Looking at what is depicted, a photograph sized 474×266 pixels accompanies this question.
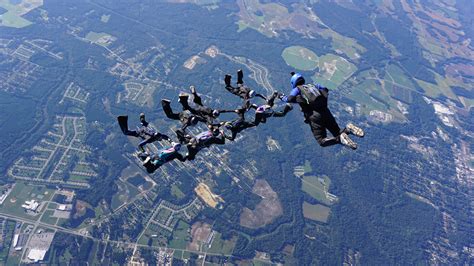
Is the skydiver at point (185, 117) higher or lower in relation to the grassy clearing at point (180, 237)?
higher

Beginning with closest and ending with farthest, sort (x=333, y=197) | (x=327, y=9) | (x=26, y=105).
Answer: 1. (x=333, y=197)
2. (x=26, y=105)
3. (x=327, y=9)

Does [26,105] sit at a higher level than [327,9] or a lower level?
lower

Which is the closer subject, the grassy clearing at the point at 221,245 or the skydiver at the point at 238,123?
the skydiver at the point at 238,123

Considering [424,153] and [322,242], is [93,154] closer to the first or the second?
[322,242]

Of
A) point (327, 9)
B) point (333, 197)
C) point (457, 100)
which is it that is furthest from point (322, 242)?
point (327, 9)

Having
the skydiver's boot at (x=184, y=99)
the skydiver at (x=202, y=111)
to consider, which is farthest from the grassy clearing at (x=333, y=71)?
the skydiver's boot at (x=184, y=99)

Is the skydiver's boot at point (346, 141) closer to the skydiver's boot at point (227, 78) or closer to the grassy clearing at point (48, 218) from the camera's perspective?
the skydiver's boot at point (227, 78)
